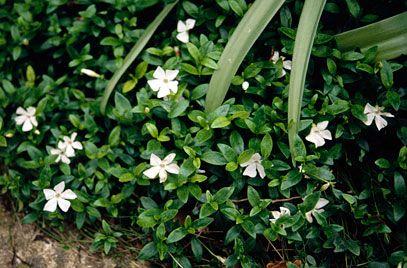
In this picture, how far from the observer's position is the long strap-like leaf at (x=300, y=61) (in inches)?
70.1

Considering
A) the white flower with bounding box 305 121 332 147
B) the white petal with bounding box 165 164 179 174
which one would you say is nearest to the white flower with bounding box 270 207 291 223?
the white flower with bounding box 305 121 332 147

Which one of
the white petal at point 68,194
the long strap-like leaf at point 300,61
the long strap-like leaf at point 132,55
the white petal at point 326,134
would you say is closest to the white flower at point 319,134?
the white petal at point 326,134

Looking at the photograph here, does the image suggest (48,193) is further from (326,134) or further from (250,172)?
(326,134)

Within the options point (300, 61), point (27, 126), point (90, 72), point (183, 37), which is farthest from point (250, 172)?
point (27, 126)

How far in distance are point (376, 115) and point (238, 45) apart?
1.91 feet

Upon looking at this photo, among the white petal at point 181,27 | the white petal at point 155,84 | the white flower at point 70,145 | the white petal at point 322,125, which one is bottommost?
the white flower at point 70,145

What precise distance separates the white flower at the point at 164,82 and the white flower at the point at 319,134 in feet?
1.80

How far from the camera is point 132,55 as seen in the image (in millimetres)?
2166

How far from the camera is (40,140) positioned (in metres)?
2.21

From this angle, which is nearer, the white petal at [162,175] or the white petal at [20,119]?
the white petal at [162,175]

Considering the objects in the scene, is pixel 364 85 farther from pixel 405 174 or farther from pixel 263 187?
pixel 263 187

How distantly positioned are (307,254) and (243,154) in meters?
0.45

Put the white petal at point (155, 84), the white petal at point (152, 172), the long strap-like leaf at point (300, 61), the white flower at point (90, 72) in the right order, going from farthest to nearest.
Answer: the white flower at point (90, 72)
the white petal at point (155, 84)
the white petal at point (152, 172)
the long strap-like leaf at point (300, 61)

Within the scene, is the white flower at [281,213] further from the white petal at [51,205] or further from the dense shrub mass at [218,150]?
the white petal at [51,205]
